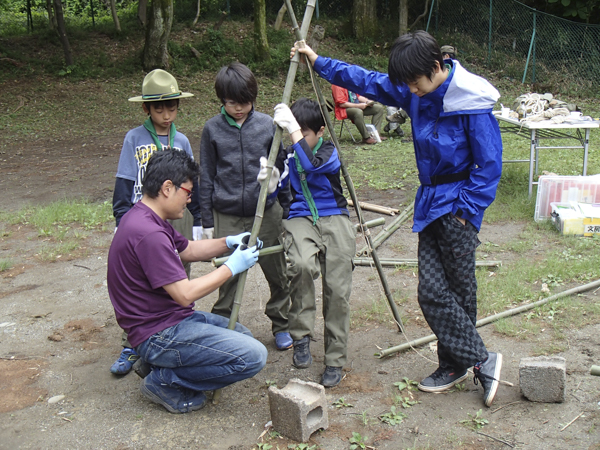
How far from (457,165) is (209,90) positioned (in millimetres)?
13256

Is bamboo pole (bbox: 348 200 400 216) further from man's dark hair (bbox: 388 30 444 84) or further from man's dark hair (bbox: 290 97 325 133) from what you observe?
man's dark hair (bbox: 388 30 444 84)

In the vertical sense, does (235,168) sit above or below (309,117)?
below

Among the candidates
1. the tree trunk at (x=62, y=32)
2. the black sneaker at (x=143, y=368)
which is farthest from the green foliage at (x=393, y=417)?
the tree trunk at (x=62, y=32)

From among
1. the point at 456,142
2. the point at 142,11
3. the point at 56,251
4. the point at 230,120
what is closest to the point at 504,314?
the point at 456,142

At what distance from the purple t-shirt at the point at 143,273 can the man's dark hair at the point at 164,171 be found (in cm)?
11

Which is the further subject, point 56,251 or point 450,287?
point 56,251

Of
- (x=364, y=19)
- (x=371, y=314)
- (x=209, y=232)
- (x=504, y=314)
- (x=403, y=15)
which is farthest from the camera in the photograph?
(x=364, y=19)

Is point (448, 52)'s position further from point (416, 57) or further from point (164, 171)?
point (164, 171)

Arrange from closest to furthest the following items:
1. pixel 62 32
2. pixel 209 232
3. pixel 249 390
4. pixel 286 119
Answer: pixel 286 119
pixel 249 390
pixel 209 232
pixel 62 32

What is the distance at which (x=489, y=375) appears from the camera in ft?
10.0

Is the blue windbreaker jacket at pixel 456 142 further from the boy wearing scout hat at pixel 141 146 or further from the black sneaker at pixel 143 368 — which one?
the black sneaker at pixel 143 368

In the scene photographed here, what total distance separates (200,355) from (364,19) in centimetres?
1674

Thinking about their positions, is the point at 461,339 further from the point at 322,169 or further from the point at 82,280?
the point at 82,280

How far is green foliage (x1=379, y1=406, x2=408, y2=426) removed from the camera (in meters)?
2.96
